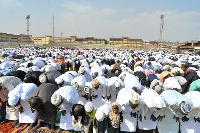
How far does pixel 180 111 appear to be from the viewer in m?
3.46

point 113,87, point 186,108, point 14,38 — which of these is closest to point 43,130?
point 113,87

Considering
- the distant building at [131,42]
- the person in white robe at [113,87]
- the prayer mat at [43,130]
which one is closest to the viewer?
the prayer mat at [43,130]

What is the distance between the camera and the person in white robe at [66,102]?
3.82 meters

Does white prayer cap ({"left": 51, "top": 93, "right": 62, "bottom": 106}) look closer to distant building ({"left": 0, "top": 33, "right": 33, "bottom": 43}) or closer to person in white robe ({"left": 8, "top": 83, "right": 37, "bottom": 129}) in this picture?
person in white robe ({"left": 8, "top": 83, "right": 37, "bottom": 129})

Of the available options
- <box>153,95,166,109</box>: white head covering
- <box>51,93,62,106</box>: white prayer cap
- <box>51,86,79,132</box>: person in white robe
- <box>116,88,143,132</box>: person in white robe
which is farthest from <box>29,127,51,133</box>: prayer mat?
<box>153,95,166,109</box>: white head covering

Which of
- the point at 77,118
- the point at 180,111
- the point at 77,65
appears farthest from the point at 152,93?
the point at 77,65

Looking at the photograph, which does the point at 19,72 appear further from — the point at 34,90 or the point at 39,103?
the point at 39,103

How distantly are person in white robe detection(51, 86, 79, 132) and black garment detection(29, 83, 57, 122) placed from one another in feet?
0.77

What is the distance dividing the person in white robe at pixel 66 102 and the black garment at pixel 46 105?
0.24 metres

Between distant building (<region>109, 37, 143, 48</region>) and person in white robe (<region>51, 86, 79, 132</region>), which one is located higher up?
distant building (<region>109, 37, 143, 48</region>)

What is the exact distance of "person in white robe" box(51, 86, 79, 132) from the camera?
3.82 m

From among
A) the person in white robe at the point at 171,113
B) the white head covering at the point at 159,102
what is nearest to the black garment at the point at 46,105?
the white head covering at the point at 159,102

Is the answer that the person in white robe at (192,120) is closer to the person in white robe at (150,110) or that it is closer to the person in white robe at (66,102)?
the person in white robe at (150,110)

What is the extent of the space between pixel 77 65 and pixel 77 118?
292 inches
